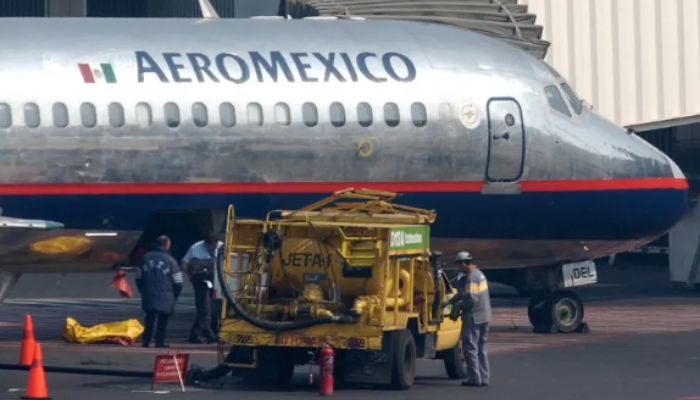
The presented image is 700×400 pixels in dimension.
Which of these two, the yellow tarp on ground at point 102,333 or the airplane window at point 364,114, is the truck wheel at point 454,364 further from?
the yellow tarp on ground at point 102,333

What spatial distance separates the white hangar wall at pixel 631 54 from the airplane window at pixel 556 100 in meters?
8.58

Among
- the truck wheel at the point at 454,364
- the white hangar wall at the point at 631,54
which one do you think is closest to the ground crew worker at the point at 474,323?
the truck wheel at the point at 454,364

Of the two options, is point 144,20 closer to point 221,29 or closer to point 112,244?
point 221,29

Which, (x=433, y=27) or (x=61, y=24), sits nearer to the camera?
(x=61, y=24)

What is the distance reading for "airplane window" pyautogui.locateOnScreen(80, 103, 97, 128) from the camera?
2183cm

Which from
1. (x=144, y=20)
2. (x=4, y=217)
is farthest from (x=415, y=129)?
(x=4, y=217)

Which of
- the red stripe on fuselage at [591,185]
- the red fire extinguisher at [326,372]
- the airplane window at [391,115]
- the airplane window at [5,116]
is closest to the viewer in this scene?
the red fire extinguisher at [326,372]

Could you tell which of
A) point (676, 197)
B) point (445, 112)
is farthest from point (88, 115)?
point (676, 197)

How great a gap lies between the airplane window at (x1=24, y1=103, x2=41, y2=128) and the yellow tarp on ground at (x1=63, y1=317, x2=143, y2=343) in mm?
3193

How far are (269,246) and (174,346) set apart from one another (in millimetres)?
4918

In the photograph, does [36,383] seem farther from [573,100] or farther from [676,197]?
[676,197]

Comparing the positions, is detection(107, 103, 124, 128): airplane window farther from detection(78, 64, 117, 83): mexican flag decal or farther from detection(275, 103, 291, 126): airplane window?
detection(275, 103, 291, 126): airplane window

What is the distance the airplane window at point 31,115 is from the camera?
21.6 metres

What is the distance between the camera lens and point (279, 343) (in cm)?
1755
